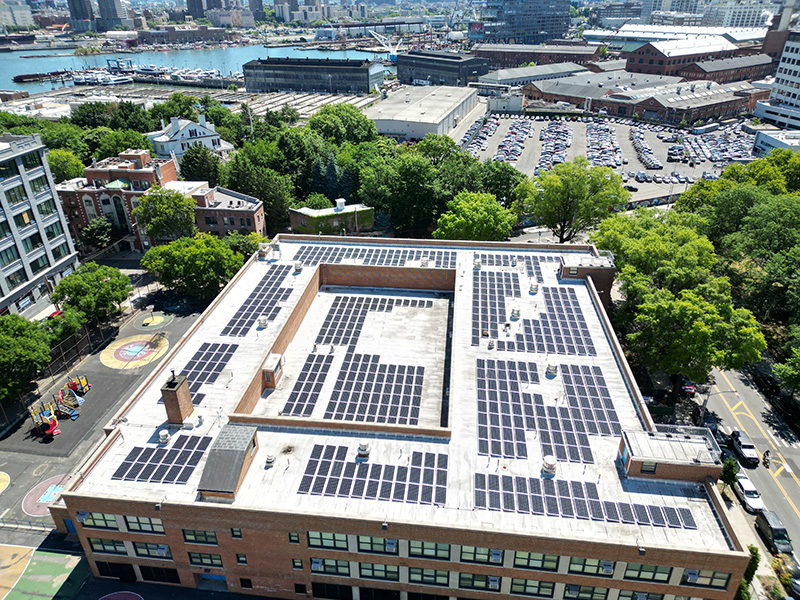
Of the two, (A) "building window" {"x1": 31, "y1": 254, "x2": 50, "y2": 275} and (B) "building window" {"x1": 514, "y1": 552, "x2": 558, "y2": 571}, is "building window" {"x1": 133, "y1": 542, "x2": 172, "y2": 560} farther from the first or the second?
(A) "building window" {"x1": 31, "y1": 254, "x2": 50, "y2": 275}

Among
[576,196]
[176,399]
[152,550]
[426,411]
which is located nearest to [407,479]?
[426,411]

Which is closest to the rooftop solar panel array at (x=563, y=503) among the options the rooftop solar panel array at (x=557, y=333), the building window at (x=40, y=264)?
the rooftop solar panel array at (x=557, y=333)

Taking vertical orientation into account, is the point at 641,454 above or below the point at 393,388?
above

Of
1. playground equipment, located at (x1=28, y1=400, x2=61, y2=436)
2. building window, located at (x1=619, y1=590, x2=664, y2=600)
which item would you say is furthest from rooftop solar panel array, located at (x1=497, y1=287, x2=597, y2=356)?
playground equipment, located at (x1=28, y1=400, x2=61, y2=436)

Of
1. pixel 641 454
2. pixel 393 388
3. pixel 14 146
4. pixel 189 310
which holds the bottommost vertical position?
pixel 189 310

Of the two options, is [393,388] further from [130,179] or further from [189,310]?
[130,179]

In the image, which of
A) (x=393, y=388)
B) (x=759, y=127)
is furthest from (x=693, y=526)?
(x=759, y=127)

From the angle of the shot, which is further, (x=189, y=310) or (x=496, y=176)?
(x=496, y=176)

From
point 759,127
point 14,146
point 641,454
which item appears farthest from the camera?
point 759,127
